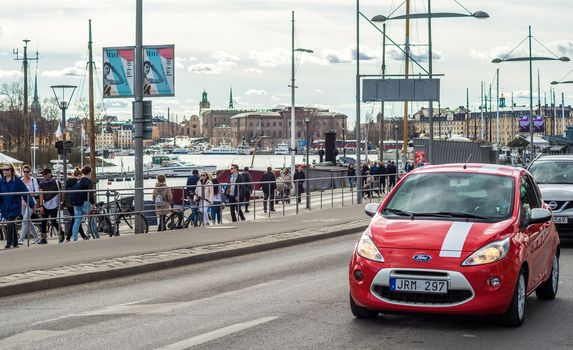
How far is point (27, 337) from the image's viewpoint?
8891mm

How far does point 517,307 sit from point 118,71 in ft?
48.5

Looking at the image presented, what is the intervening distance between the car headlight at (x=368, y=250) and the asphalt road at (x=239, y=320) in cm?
65

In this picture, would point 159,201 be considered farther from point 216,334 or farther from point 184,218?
point 216,334

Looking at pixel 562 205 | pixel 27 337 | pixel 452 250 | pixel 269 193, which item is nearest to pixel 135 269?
Answer: pixel 27 337

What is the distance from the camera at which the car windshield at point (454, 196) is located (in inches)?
389

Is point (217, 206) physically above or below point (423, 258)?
below

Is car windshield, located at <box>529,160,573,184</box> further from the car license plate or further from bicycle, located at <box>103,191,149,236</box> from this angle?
the car license plate

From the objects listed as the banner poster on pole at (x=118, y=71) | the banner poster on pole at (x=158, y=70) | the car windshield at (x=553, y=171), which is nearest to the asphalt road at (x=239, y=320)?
the car windshield at (x=553, y=171)

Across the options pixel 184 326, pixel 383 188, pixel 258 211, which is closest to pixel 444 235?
pixel 184 326

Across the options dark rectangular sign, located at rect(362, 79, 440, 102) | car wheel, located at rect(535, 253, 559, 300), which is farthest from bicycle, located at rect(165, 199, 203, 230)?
dark rectangular sign, located at rect(362, 79, 440, 102)

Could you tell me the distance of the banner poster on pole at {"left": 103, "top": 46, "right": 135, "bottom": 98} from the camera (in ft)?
73.0

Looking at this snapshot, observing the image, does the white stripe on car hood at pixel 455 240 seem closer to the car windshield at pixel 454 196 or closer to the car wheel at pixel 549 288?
the car windshield at pixel 454 196

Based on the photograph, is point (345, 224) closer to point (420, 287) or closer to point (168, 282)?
point (168, 282)

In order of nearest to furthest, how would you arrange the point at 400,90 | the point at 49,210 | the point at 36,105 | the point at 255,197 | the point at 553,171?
the point at 553,171, the point at 49,210, the point at 255,197, the point at 400,90, the point at 36,105
